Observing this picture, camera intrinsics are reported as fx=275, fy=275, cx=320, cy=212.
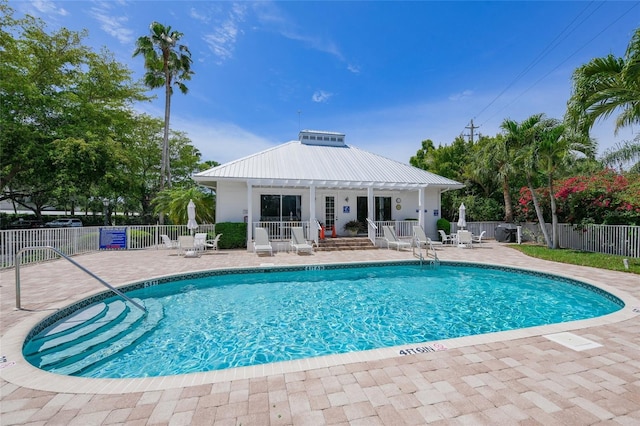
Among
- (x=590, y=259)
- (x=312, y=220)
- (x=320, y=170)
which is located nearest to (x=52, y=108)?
(x=320, y=170)

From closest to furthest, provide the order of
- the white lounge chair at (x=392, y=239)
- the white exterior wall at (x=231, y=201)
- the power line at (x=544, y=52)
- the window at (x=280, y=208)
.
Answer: the power line at (x=544, y=52), the white lounge chair at (x=392, y=239), the white exterior wall at (x=231, y=201), the window at (x=280, y=208)

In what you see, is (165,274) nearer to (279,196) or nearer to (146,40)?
(279,196)

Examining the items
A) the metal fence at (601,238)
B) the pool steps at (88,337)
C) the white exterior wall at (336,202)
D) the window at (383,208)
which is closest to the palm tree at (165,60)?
the white exterior wall at (336,202)

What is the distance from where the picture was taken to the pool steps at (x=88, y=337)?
13.9 feet

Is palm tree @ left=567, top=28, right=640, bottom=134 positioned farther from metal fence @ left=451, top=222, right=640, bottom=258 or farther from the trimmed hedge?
the trimmed hedge

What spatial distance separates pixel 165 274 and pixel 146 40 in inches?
783

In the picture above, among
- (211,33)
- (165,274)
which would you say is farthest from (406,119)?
(165,274)

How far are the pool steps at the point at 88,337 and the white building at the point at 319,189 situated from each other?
807 centimetres

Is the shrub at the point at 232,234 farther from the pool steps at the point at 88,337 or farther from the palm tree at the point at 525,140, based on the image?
the palm tree at the point at 525,140

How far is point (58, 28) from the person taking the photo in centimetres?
1817

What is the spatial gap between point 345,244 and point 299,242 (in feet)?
8.25

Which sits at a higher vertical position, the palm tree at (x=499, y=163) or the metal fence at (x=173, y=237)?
the palm tree at (x=499, y=163)

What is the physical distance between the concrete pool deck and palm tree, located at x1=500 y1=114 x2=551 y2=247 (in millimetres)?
11236

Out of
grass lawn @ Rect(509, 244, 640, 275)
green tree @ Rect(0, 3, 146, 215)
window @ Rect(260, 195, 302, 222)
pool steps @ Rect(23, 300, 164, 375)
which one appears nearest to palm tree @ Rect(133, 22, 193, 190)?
green tree @ Rect(0, 3, 146, 215)
